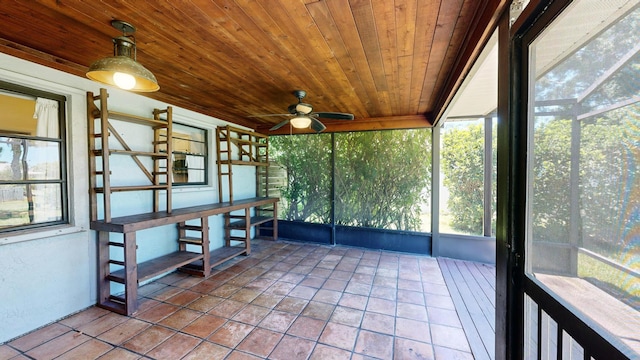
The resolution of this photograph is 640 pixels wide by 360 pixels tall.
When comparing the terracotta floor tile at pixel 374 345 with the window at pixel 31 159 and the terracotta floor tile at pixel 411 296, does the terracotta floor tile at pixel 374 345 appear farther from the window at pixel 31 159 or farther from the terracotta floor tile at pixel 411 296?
the window at pixel 31 159

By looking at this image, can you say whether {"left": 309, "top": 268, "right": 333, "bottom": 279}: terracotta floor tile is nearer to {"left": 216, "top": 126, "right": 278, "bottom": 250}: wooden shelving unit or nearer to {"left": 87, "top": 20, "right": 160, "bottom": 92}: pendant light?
{"left": 216, "top": 126, "right": 278, "bottom": 250}: wooden shelving unit

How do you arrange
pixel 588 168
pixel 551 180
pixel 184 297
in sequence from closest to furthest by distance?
pixel 588 168 < pixel 551 180 < pixel 184 297

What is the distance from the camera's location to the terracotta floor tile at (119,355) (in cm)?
192

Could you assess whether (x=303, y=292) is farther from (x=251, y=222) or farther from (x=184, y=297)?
(x=251, y=222)

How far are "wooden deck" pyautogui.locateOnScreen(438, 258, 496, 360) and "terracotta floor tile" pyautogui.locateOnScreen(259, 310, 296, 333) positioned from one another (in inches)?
62.8

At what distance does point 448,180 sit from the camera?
4.29 m

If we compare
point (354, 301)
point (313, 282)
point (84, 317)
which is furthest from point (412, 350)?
point (84, 317)

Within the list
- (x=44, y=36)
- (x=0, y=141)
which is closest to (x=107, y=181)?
(x=0, y=141)

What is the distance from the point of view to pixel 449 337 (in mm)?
2203

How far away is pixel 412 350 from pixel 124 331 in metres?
2.53

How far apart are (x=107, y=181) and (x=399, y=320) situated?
3.26m

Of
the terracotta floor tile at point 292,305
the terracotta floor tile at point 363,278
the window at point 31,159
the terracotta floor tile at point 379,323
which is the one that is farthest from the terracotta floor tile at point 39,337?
the terracotta floor tile at point 363,278

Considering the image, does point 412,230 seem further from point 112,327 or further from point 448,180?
point 112,327

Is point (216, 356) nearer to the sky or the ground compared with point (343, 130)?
nearer to the ground
